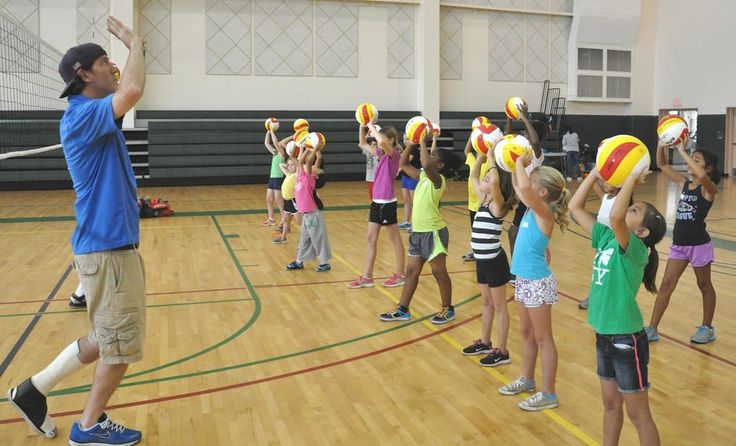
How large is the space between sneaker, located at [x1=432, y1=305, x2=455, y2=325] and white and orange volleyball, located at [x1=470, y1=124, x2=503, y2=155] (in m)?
1.62

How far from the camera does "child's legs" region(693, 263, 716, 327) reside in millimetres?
5434

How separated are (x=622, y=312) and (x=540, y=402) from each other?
47.1 inches

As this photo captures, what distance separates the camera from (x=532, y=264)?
419 centimetres

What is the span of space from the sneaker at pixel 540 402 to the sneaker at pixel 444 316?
180cm

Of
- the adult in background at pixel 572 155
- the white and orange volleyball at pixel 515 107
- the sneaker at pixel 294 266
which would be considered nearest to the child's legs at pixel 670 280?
the white and orange volleyball at pixel 515 107

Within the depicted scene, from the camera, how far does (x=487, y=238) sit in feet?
16.1

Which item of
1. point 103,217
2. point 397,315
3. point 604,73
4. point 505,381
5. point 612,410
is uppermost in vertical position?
point 604,73

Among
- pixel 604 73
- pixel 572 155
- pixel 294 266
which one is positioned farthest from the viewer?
pixel 604 73

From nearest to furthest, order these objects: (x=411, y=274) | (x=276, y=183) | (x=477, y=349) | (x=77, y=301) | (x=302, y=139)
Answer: (x=477, y=349)
(x=411, y=274)
(x=77, y=301)
(x=302, y=139)
(x=276, y=183)

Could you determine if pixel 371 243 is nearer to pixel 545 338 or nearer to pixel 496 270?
pixel 496 270

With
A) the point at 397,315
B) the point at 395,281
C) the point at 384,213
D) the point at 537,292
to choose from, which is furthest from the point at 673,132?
the point at 395,281

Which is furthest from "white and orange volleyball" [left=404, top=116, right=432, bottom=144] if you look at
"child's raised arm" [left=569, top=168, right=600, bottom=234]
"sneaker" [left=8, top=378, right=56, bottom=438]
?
"sneaker" [left=8, top=378, right=56, bottom=438]

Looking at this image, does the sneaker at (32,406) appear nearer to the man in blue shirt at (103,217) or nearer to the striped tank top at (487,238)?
the man in blue shirt at (103,217)

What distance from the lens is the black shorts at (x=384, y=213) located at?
7266mm
